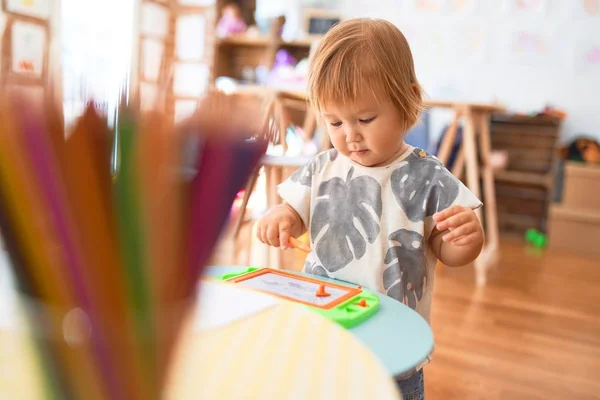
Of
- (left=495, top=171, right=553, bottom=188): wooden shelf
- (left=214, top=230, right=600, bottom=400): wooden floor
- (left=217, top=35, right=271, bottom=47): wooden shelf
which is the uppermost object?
(left=217, top=35, right=271, bottom=47): wooden shelf

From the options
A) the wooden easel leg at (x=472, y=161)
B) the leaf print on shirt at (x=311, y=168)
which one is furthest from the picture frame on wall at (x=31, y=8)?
the leaf print on shirt at (x=311, y=168)

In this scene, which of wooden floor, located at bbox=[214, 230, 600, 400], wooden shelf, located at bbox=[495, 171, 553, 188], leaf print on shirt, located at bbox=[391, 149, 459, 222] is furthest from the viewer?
wooden shelf, located at bbox=[495, 171, 553, 188]

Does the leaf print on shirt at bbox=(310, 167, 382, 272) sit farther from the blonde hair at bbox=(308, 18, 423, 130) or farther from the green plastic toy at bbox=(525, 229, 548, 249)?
the green plastic toy at bbox=(525, 229, 548, 249)

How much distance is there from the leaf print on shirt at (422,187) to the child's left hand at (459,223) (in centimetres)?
11

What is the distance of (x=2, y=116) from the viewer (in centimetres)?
17

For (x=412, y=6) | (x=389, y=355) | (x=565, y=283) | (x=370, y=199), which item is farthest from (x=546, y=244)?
(x=389, y=355)

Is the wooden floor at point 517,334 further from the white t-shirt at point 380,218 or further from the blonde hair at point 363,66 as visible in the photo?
the blonde hair at point 363,66

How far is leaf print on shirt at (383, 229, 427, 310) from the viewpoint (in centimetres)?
76

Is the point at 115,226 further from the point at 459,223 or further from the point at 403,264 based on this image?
the point at 403,264

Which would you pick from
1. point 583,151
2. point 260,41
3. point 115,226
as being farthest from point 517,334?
point 260,41

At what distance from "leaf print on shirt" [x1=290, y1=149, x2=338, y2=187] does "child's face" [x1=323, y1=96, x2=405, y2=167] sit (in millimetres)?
77

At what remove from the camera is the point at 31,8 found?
248cm

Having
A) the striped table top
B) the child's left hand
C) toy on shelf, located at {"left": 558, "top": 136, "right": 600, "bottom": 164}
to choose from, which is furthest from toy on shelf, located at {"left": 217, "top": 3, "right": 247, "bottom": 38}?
the striped table top

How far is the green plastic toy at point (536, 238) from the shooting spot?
129 inches
